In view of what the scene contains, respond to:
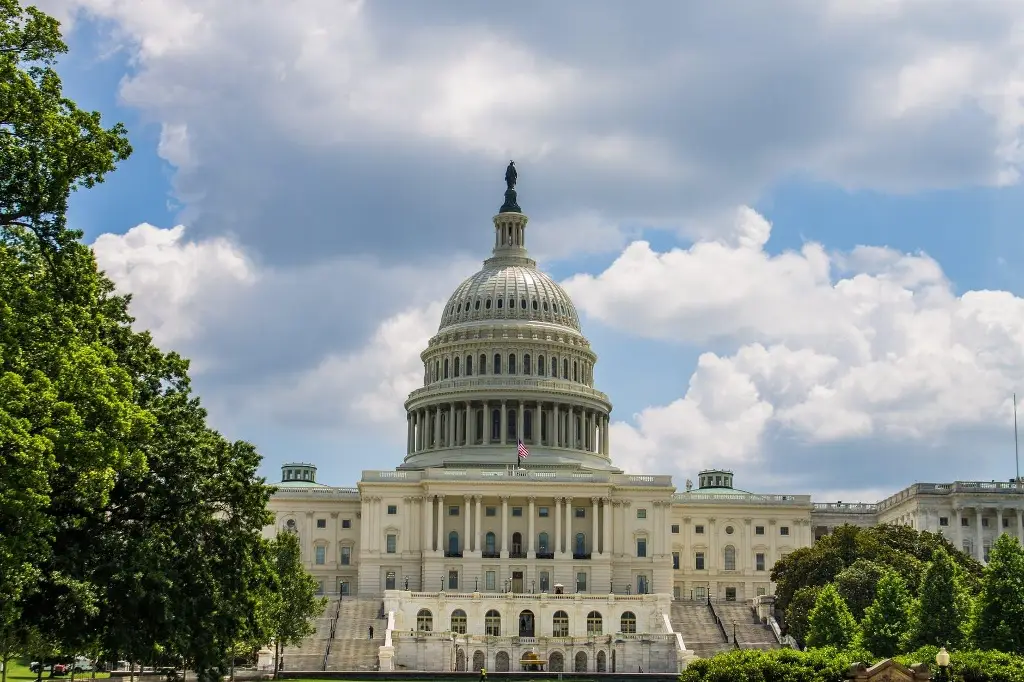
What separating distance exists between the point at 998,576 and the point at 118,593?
49.1m

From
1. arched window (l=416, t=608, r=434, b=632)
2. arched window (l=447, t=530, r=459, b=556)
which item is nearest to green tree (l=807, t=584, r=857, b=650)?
arched window (l=416, t=608, r=434, b=632)

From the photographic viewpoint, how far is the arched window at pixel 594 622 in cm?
14700

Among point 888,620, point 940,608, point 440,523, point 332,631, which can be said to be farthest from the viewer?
point 440,523

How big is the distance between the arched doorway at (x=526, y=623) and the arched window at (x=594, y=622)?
5165mm

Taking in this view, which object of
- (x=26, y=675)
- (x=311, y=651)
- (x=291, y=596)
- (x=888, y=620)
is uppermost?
(x=291, y=596)

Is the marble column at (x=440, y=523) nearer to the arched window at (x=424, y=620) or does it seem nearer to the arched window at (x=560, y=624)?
A: the arched window at (x=424, y=620)

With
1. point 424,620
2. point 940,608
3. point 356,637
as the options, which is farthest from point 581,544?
point 940,608

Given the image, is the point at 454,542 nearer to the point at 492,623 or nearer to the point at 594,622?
the point at 492,623

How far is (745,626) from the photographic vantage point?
14725 centimetres

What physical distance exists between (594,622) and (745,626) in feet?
45.4

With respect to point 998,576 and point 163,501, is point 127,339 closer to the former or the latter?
point 163,501

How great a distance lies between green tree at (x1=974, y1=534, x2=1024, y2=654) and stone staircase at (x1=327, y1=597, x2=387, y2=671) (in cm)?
5422

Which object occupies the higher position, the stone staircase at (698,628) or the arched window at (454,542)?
the arched window at (454,542)

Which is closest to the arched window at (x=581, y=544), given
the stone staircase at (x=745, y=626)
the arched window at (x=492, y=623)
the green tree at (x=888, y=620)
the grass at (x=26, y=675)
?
the stone staircase at (x=745, y=626)
